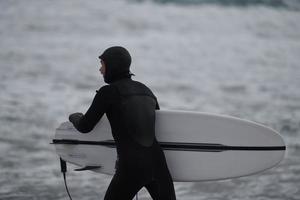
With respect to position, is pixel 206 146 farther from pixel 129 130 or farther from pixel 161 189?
pixel 129 130

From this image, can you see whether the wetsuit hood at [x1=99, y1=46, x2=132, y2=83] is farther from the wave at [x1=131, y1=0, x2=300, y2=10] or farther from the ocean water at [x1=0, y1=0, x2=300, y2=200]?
the wave at [x1=131, y1=0, x2=300, y2=10]

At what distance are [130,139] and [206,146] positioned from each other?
774 millimetres

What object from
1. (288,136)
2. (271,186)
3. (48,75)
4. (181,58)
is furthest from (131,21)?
(271,186)

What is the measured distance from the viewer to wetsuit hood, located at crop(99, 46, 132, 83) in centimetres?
326

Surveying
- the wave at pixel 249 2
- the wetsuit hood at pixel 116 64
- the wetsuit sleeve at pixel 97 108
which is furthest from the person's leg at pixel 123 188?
the wave at pixel 249 2

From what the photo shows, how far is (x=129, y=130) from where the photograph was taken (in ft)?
10.5

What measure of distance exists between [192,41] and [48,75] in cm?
501

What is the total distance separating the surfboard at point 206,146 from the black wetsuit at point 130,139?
540mm

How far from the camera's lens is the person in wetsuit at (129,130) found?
126 inches

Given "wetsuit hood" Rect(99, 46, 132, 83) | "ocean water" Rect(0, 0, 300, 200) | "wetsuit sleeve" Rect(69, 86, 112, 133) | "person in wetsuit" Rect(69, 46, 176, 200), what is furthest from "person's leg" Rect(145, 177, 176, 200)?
"ocean water" Rect(0, 0, 300, 200)

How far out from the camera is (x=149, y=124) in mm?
3264

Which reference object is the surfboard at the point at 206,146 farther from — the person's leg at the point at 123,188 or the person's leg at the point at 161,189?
the person's leg at the point at 123,188

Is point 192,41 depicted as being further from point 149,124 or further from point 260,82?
point 149,124

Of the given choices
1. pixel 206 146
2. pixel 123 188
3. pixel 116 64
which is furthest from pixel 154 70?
pixel 123 188
